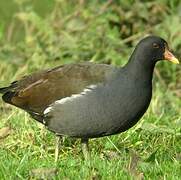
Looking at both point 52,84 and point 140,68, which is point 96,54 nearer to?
point 52,84

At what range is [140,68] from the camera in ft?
20.5

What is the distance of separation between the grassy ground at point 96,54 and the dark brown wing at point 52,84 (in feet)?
1.06

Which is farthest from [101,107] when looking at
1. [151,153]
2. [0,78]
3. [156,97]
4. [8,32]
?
[8,32]

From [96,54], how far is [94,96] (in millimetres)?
3960

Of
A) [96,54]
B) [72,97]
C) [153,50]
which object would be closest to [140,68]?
[153,50]

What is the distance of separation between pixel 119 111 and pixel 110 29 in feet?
14.1

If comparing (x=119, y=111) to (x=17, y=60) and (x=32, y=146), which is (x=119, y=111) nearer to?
(x=32, y=146)

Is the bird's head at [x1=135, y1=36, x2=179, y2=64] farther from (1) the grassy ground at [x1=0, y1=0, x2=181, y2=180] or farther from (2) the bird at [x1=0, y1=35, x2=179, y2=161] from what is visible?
(1) the grassy ground at [x1=0, y1=0, x2=181, y2=180]

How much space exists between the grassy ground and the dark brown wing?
0.32 meters

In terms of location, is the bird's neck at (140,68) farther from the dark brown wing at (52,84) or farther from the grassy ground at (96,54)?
the grassy ground at (96,54)

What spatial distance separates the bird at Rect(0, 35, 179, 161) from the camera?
6.06 m

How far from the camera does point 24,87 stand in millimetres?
6668

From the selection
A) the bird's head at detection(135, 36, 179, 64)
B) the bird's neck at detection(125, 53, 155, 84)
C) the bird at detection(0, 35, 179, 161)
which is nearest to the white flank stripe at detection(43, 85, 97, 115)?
the bird at detection(0, 35, 179, 161)

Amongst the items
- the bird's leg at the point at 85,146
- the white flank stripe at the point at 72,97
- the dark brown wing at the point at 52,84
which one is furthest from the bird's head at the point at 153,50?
the bird's leg at the point at 85,146
